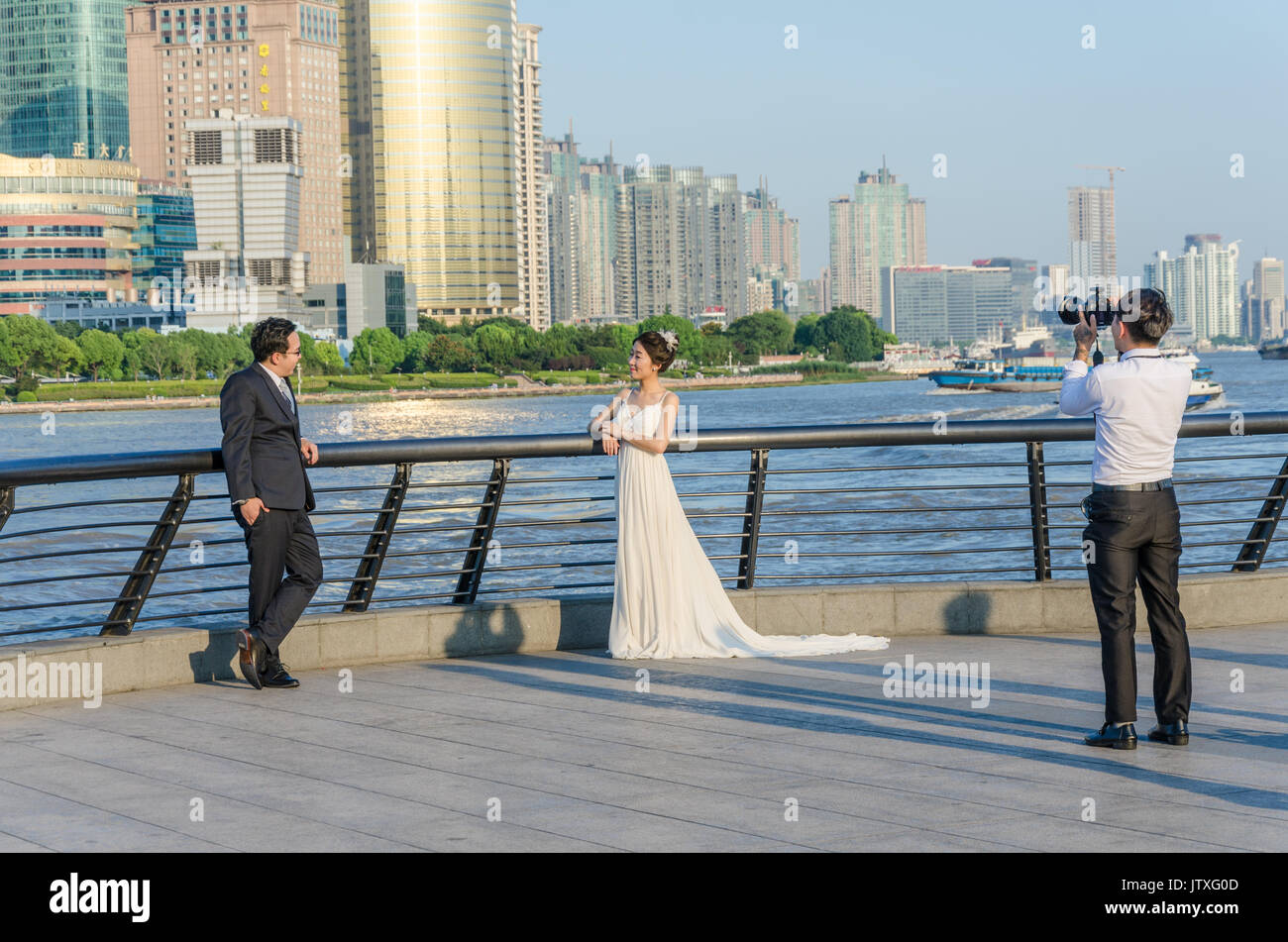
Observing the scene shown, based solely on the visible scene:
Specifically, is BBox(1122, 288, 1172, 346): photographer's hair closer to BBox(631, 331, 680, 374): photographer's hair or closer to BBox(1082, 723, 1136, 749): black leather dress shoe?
BBox(1082, 723, 1136, 749): black leather dress shoe

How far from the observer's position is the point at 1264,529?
9.31 m

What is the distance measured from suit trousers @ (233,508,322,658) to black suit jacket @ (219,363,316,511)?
0.11 metres

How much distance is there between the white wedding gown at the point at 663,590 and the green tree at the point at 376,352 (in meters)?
157

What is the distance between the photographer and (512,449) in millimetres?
8117

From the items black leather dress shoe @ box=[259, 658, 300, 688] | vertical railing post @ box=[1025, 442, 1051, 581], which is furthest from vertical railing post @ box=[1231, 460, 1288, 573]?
black leather dress shoe @ box=[259, 658, 300, 688]

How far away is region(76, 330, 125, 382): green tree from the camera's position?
145 m

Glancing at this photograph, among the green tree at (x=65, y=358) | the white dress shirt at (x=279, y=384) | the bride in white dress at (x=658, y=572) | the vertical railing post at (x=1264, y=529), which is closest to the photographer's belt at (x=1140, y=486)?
the bride in white dress at (x=658, y=572)

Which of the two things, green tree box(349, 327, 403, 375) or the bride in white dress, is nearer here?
the bride in white dress

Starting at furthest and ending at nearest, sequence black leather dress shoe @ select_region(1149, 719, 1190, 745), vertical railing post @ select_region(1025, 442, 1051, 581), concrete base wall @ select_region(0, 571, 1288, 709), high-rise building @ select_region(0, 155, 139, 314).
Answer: high-rise building @ select_region(0, 155, 139, 314)
vertical railing post @ select_region(1025, 442, 1051, 581)
concrete base wall @ select_region(0, 571, 1288, 709)
black leather dress shoe @ select_region(1149, 719, 1190, 745)

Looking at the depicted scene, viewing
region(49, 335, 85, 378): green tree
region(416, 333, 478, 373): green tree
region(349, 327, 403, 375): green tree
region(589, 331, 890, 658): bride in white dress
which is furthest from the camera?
region(349, 327, 403, 375): green tree

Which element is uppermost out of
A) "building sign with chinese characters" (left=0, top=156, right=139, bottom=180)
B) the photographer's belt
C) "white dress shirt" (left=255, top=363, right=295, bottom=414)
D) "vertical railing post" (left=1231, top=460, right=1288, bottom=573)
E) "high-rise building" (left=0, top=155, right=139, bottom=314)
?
"building sign with chinese characters" (left=0, top=156, right=139, bottom=180)

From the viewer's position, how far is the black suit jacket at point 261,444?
731cm

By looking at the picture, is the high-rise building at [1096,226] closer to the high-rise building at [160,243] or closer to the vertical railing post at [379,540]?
the high-rise building at [160,243]
